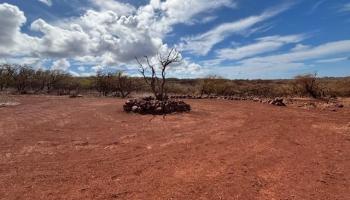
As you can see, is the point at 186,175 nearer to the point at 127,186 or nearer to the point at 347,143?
the point at 127,186

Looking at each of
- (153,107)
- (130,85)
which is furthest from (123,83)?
(153,107)

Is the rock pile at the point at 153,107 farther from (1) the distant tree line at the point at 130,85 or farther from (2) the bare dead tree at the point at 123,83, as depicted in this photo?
(2) the bare dead tree at the point at 123,83

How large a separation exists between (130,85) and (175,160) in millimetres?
37892

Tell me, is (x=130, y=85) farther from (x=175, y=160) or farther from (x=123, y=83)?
(x=175, y=160)

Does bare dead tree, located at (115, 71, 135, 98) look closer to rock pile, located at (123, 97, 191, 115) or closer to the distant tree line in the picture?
the distant tree line

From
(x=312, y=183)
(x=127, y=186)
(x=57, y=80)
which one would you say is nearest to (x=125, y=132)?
(x=127, y=186)

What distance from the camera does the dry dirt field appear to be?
7105 millimetres

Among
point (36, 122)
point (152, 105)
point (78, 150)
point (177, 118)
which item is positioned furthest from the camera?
point (152, 105)

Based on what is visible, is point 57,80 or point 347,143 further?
point 57,80

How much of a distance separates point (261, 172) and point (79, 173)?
4.10 metres

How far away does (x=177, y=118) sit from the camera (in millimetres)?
18453

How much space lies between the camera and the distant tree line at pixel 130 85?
37497mm

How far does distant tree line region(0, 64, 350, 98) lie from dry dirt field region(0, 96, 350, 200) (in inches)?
535

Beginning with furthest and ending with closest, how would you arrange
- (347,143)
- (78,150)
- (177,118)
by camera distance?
(177,118) → (347,143) → (78,150)
